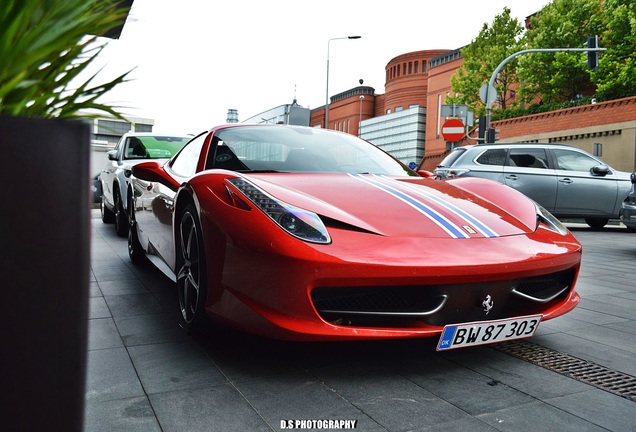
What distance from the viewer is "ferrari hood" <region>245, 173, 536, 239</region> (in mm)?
2820

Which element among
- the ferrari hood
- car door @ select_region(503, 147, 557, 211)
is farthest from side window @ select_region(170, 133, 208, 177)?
car door @ select_region(503, 147, 557, 211)

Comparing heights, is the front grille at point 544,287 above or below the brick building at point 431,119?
below

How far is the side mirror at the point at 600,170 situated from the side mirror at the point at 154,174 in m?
8.98

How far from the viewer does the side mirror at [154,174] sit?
409cm

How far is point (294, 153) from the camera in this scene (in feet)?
13.1

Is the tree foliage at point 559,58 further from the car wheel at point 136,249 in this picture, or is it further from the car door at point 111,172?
the car wheel at point 136,249

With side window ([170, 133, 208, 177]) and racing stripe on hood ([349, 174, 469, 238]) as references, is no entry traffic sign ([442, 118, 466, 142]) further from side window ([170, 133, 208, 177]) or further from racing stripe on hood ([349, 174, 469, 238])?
racing stripe on hood ([349, 174, 469, 238])

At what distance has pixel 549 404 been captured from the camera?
2363mm

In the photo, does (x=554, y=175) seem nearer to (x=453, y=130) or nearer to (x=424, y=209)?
(x=453, y=130)

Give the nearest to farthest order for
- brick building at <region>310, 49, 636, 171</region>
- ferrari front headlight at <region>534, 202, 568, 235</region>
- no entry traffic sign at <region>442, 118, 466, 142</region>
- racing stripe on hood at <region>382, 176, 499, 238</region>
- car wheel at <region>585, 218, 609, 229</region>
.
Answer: racing stripe on hood at <region>382, 176, 499, 238</region> → ferrari front headlight at <region>534, 202, 568, 235</region> → car wheel at <region>585, 218, 609, 229</region> → no entry traffic sign at <region>442, 118, 466, 142</region> → brick building at <region>310, 49, 636, 171</region>

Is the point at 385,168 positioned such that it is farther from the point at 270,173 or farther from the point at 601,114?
the point at 601,114

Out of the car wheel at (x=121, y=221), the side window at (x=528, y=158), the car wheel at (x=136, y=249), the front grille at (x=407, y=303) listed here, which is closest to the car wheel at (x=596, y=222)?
the side window at (x=528, y=158)

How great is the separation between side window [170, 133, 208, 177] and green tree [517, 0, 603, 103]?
32.9 meters

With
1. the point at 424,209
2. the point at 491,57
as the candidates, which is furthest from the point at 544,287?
the point at 491,57
